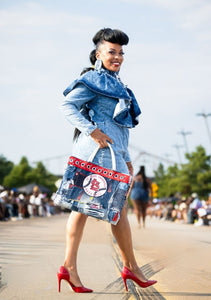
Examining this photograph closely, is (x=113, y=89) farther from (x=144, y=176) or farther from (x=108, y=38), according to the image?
(x=144, y=176)

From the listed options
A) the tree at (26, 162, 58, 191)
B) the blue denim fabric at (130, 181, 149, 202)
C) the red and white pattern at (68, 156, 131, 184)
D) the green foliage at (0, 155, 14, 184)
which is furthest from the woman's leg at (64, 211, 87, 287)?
the green foliage at (0, 155, 14, 184)

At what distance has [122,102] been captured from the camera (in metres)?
3.44

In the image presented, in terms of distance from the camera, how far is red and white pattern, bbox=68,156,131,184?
322 centimetres

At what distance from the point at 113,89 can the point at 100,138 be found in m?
0.38

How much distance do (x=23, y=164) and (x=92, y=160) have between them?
2601 inches

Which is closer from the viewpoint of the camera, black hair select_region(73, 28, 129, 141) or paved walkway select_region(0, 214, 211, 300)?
paved walkway select_region(0, 214, 211, 300)

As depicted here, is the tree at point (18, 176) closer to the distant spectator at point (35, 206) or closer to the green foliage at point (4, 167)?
the green foliage at point (4, 167)

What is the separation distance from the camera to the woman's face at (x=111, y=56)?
3.55m

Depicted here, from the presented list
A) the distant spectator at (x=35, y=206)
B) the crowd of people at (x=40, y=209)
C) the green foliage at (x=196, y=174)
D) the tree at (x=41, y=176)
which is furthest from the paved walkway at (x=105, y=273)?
the tree at (x=41, y=176)

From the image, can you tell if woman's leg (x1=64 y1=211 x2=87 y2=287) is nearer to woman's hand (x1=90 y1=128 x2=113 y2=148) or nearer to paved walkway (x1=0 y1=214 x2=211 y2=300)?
paved walkway (x1=0 y1=214 x2=211 y2=300)

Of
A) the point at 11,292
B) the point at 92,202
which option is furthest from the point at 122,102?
the point at 11,292

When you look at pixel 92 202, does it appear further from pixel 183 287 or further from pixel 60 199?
pixel 183 287

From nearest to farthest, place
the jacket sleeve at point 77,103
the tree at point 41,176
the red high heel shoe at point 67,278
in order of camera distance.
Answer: the red high heel shoe at point 67,278
the jacket sleeve at point 77,103
the tree at point 41,176

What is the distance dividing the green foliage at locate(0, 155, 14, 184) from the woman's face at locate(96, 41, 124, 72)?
7240 cm
